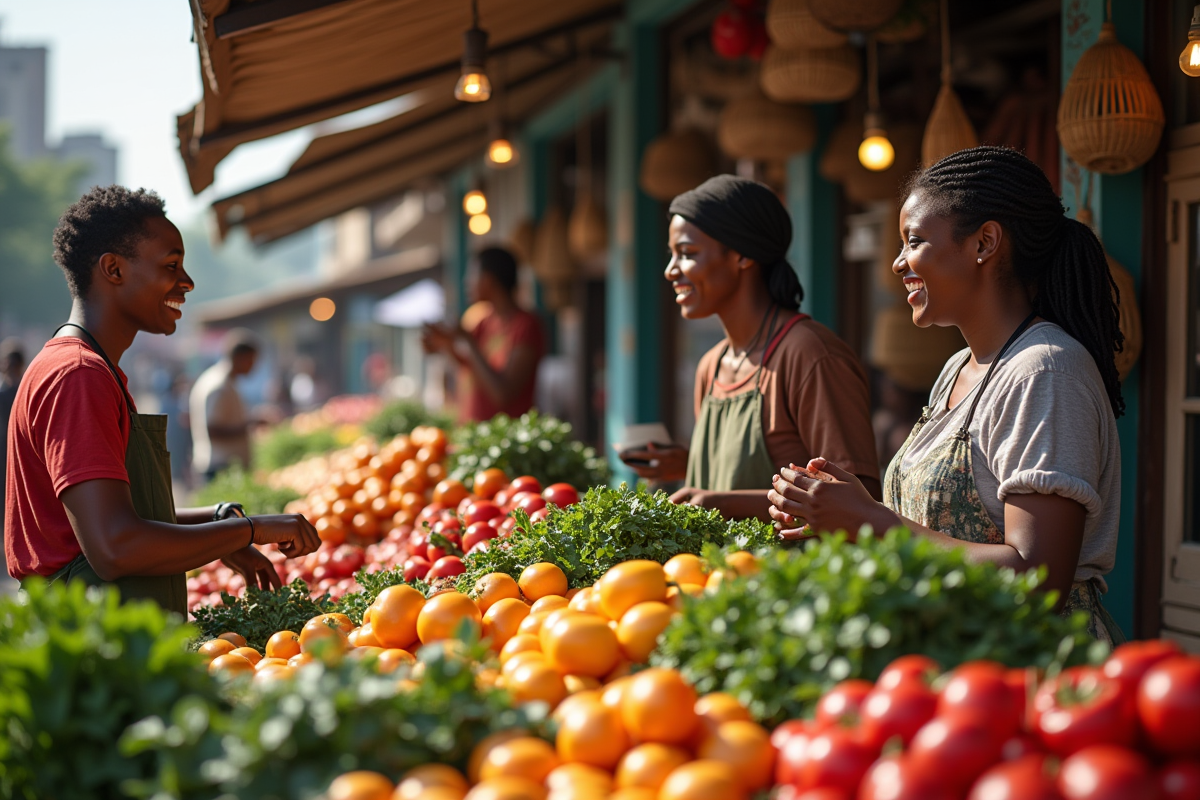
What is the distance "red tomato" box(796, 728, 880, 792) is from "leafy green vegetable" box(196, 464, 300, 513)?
4351 mm

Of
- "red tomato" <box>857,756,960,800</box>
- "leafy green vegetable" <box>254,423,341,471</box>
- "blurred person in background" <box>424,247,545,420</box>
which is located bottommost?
"leafy green vegetable" <box>254,423,341,471</box>

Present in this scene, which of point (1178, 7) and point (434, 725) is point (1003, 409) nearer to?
point (434, 725)

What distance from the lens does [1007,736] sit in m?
1.22

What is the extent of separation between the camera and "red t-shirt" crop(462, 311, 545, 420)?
5488 mm

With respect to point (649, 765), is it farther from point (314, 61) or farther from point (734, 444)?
point (314, 61)

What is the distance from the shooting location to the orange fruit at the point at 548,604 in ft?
6.77

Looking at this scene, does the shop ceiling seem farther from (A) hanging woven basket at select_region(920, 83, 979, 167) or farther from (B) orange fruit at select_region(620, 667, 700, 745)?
(B) orange fruit at select_region(620, 667, 700, 745)

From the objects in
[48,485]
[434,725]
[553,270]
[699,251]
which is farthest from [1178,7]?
[553,270]

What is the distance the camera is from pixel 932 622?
1.45 metres

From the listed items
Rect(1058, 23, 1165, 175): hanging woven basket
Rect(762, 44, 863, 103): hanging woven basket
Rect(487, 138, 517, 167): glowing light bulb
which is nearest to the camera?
Rect(1058, 23, 1165, 175): hanging woven basket

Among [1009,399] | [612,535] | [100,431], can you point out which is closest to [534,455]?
[612,535]

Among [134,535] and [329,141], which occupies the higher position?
[329,141]

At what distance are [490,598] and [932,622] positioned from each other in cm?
108

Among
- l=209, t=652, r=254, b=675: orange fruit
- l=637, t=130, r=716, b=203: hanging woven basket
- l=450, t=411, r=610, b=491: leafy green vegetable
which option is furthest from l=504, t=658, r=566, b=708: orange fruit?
l=637, t=130, r=716, b=203: hanging woven basket
